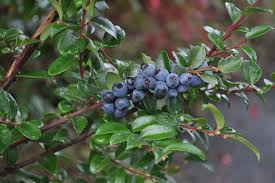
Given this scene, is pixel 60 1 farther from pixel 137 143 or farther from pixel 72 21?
pixel 137 143

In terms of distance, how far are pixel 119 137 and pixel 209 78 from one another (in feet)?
0.56

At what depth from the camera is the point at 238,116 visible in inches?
176

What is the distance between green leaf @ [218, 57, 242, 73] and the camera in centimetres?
76

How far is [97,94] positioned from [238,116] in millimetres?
3737

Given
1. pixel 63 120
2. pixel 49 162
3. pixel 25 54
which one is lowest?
pixel 49 162

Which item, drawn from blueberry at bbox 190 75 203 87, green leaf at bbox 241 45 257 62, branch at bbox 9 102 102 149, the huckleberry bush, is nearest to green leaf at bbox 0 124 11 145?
the huckleberry bush

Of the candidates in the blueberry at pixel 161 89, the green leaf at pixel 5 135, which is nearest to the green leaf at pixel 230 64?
the blueberry at pixel 161 89

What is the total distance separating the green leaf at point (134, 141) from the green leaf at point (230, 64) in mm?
180

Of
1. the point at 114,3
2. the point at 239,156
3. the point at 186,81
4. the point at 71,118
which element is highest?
the point at 186,81

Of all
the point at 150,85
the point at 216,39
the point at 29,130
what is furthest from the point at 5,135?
the point at 216,39

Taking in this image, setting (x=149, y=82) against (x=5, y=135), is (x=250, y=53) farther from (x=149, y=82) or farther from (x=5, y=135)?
(x=5, y=135)

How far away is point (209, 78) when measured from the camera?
0.75m

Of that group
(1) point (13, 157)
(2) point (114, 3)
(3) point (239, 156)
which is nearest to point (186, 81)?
(1) point (13, 157)

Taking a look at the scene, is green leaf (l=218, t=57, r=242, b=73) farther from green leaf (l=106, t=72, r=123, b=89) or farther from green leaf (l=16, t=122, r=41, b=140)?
green leaf (l=16, t=122, r=41, b=140)
